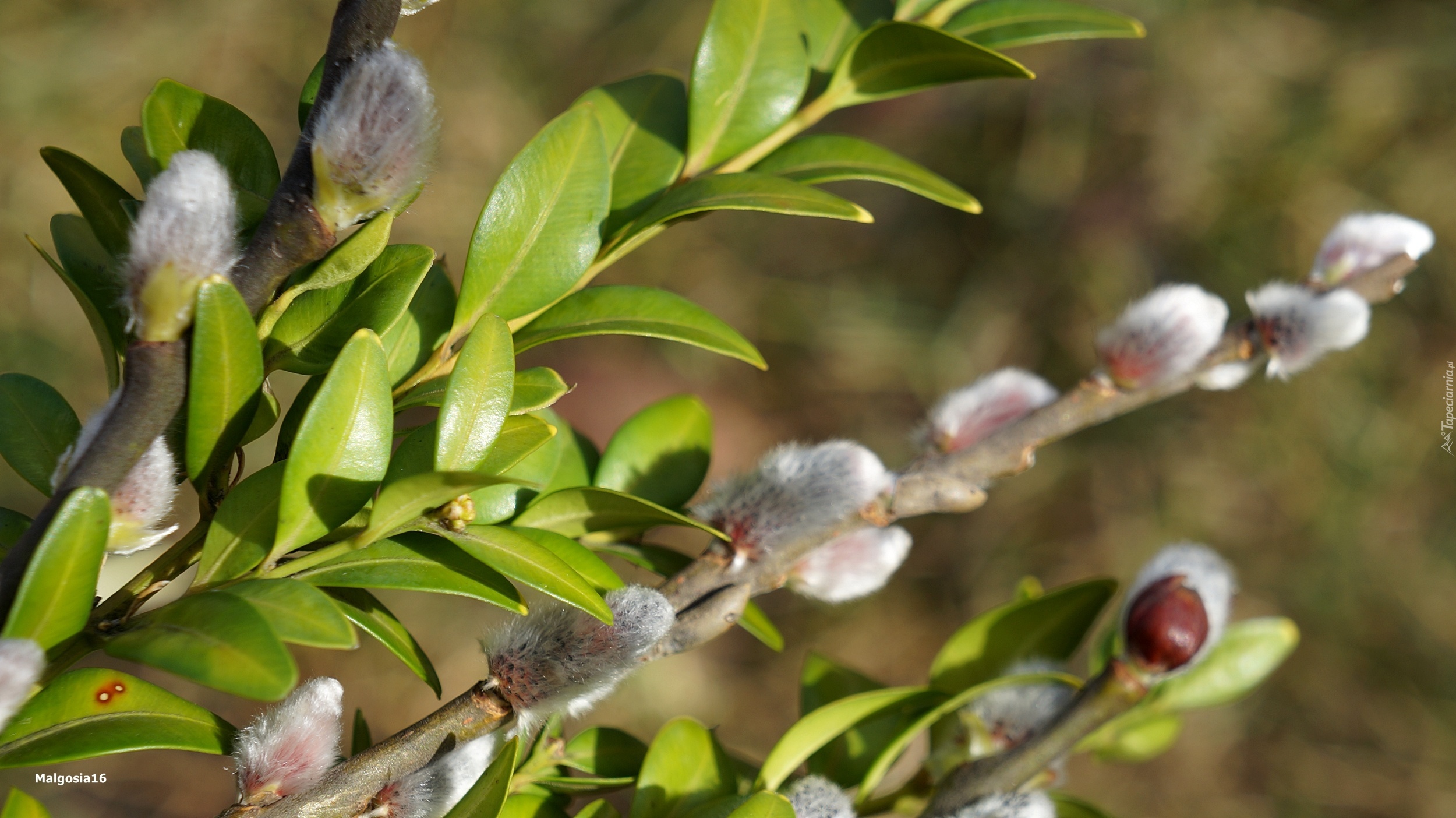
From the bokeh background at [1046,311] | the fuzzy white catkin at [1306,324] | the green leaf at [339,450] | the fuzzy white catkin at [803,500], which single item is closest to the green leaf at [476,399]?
the green leaf at [339,450]

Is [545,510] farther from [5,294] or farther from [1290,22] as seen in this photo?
[1290,22]

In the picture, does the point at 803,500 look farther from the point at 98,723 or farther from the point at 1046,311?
the point at 1046,311

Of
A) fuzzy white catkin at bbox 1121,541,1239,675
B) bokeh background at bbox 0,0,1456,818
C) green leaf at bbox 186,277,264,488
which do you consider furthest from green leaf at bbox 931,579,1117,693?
bokeh background at bbox 0,0,1456,818

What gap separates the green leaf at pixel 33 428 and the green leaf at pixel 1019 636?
0.42m

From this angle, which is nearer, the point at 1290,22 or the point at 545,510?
the point at 545,510

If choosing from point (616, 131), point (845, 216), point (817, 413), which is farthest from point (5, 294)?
point (845, 216)

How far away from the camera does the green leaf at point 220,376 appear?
26 cm

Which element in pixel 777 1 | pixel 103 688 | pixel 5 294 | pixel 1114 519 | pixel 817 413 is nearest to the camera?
pixel 103 688

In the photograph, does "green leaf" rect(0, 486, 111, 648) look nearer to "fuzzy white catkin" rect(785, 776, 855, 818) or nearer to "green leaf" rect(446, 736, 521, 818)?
"green leaf" rect(446, 736, 521, 818)

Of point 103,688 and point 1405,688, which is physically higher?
point 103,688

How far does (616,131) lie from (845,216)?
0.12m

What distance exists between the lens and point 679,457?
459mm

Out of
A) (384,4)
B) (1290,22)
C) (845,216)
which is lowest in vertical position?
(1290,22)

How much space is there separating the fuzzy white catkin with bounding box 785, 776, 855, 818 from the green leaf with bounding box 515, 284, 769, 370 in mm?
188
